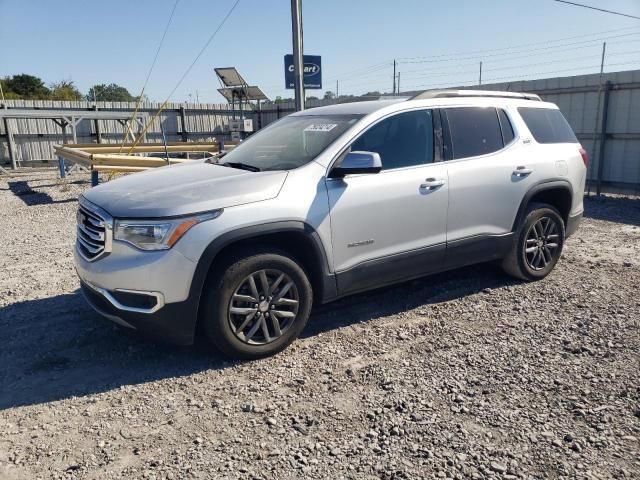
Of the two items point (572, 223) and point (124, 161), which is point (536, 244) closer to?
point (572, 223)

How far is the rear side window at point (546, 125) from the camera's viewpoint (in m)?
5.23

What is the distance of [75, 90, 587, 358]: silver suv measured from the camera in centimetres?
337

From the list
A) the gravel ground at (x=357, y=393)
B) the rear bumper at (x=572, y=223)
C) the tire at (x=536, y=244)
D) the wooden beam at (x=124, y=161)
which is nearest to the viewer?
the gravel ground at (x=357, y=393)

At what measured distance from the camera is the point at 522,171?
4.94 metres

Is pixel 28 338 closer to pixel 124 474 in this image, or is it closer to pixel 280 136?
pixel 124 474

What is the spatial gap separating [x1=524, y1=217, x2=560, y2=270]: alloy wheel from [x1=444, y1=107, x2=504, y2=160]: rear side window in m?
0.98

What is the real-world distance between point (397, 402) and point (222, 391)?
1.11 m

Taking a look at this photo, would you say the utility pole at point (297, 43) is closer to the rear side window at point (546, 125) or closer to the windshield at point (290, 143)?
the windshield at point (290, 143)

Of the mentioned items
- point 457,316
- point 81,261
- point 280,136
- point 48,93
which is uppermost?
point 48,93

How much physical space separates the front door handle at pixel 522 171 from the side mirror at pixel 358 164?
1.77 m

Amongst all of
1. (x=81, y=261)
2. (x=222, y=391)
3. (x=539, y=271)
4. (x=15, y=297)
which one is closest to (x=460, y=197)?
(x=539, y=271)

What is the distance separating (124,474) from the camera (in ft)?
8.40

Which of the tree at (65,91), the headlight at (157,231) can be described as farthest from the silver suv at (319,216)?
the tree at (65,91)

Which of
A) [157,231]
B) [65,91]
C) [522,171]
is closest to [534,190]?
[522,171]
